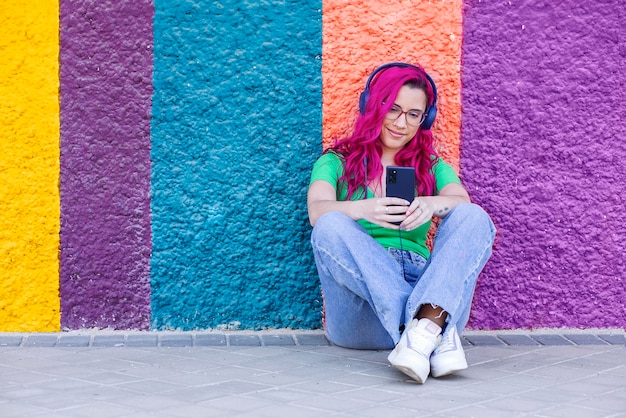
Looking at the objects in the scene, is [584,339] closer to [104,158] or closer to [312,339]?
[312,339]

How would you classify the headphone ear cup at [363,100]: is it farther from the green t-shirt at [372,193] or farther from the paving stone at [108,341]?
the paving stone at [108,341]

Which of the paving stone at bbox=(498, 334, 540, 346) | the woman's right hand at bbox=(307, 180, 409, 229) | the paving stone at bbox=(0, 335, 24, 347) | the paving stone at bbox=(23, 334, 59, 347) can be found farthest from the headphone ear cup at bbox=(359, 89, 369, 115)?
the paving stone at bbox=(0, 335, 24, 347)

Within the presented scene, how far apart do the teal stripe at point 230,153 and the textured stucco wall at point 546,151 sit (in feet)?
2.35

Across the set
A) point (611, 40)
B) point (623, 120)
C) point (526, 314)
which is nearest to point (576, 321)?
point (526, 314)

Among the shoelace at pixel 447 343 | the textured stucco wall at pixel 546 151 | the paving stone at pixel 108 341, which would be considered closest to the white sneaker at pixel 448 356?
the shoelace at pixel 447 343

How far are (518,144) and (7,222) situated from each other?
212cm

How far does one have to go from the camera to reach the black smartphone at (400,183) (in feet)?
10.5

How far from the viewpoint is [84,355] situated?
3328 mm

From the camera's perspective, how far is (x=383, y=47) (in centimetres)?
376

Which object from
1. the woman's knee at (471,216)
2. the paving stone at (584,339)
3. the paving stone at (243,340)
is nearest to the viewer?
the woman's knee at (471,216)

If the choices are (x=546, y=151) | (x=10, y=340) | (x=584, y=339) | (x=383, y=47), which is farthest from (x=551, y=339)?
(x=10, y=340)

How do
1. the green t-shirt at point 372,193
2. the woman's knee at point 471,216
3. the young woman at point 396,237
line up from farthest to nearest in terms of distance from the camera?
1. the green t-shirt at point 372,193
2. the woman's knee at point 471,216
3. the young woman at point 396,237

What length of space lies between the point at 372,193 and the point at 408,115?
0.33 m

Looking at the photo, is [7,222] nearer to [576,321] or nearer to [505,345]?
[505,345]
